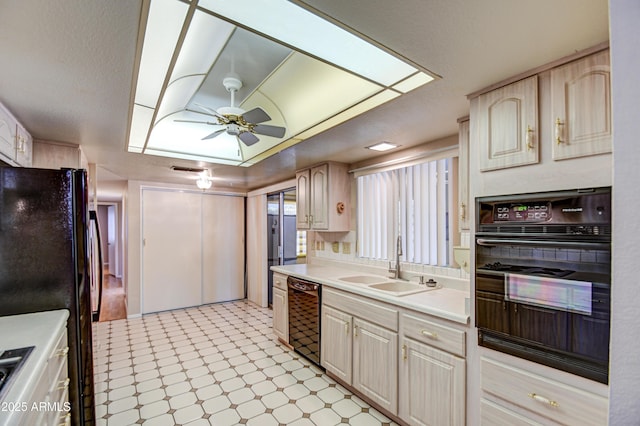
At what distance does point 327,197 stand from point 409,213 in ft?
3.19

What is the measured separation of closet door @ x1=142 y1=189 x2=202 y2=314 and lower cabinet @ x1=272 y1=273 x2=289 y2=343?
229 centimetres

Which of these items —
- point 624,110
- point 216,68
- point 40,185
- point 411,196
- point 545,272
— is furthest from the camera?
point 411,196

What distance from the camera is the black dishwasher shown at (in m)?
2.97

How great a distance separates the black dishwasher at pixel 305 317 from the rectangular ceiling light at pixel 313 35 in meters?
2.01

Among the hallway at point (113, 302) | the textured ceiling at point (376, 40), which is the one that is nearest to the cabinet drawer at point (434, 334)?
the textured ceiling at point (376, 40)

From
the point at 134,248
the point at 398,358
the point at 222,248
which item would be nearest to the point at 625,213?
the point at 398,358

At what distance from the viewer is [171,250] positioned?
16.7ft

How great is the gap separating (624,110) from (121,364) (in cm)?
402

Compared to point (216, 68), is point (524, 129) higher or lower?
lower

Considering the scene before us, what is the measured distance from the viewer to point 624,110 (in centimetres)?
45

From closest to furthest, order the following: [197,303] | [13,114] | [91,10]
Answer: [91,10], [13,114], [197,303]

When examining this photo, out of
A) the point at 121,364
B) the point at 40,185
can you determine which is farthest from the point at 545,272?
the point at 121,364

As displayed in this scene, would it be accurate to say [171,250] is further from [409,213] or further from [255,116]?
[409,213]

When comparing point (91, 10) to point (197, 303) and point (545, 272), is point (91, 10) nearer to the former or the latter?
point (545, 272)
